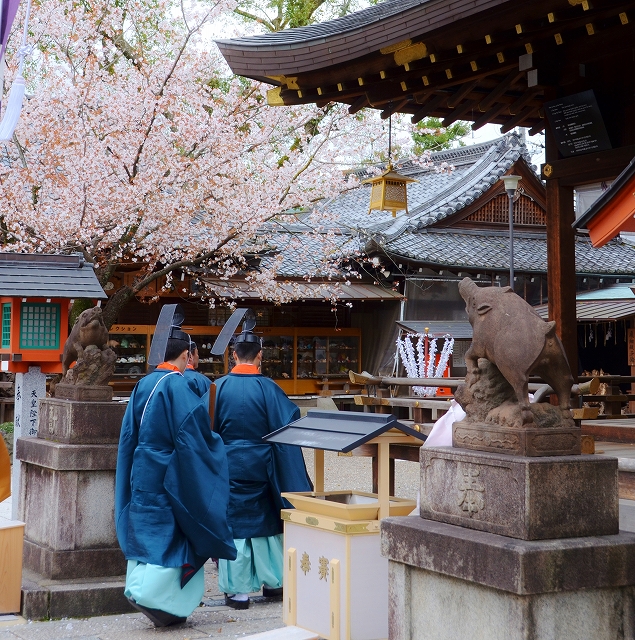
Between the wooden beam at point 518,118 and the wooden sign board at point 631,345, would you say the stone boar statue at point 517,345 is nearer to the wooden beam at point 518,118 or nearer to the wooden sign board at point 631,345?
the wooden beam at point 518,118

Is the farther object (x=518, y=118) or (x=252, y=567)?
(x=518, y=118)

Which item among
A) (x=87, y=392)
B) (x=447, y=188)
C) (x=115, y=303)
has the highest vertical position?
(x=447, y=188)

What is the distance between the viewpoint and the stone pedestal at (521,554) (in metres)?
2.97

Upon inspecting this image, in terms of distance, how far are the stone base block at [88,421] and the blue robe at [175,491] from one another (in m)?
0.71

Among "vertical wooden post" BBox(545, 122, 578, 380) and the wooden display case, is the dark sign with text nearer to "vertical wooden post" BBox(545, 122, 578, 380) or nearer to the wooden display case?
"vertical wooden post" BBox(545, 122, 578, 380)

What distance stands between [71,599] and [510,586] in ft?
12.4

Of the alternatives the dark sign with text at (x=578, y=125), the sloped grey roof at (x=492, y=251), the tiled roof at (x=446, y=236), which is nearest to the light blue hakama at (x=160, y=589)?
the dark sign with text at (x=578, y=125)

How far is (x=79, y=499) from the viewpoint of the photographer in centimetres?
598

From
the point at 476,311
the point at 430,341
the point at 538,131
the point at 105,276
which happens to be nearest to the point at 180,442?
the point at 476,311

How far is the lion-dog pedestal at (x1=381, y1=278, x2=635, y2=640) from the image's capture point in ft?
9.82

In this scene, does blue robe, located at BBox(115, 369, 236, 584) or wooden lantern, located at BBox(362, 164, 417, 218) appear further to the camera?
wooden lantern, located at BBox(362, 164, 417, 218)

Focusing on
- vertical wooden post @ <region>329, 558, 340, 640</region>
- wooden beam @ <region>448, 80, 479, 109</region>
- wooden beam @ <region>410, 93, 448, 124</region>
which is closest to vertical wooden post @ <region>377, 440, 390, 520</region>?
vertical wooden post @ <region>329, 558, 340, 640</region>

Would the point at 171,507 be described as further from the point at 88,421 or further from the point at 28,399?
the point at 28,399

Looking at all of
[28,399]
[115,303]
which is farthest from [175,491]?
[115,303]
